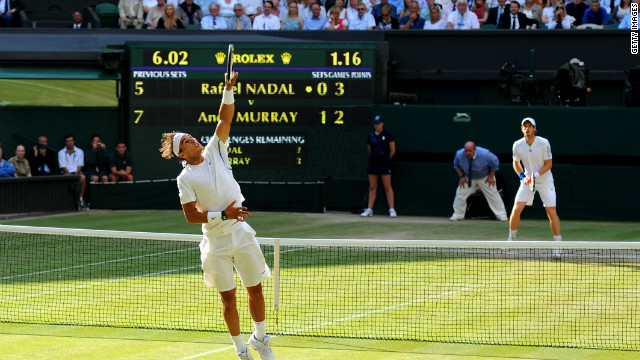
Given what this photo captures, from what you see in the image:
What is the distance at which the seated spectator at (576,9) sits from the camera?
23.9 meters

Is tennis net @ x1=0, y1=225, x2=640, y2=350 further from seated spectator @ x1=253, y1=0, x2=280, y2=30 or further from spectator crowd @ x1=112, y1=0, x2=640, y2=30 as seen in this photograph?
seated spectator @ x1=253, y1=0, x2=280, y2=30

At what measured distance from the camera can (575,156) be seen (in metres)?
21.0

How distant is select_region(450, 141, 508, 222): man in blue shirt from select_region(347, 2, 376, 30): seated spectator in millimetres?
4799

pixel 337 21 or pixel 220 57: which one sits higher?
pixel 337 21

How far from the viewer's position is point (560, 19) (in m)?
23.2

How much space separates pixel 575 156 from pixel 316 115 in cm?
534

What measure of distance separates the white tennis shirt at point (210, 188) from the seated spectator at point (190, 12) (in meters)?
16.8

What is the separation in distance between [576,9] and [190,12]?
9045 millimetres

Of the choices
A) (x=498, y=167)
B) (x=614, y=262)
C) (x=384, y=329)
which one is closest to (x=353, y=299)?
(x=384, y=329)

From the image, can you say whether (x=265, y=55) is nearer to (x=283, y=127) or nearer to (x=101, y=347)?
(x=283, y=127)

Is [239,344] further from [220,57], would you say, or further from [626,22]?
[626,22]

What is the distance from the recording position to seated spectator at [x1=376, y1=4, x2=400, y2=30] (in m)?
23.8

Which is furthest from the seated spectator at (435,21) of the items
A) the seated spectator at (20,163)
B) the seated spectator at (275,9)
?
the seated spectator at (20,163)

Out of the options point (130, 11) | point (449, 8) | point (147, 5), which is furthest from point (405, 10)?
point (130, 11)
